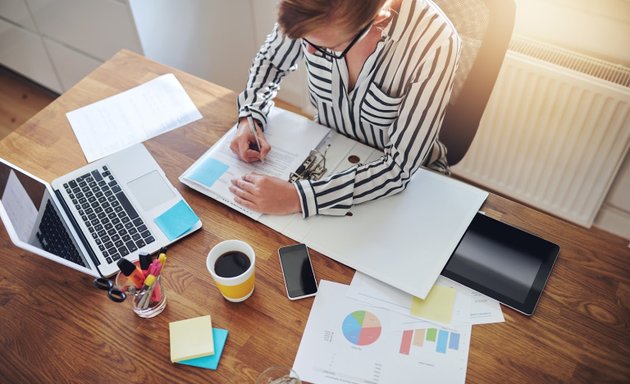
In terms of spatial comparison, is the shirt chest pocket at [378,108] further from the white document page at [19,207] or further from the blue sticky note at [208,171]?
the white document page at [19,207]

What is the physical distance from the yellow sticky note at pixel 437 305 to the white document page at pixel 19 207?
74 cm

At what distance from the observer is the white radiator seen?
5.24 feet

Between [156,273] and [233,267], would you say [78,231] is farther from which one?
[233,267]

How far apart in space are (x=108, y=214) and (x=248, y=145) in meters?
0.34

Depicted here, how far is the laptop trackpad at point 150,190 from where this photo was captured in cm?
116

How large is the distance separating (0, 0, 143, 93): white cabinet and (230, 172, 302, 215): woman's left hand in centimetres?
116

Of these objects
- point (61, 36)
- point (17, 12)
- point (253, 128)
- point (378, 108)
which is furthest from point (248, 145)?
point (17, 12)

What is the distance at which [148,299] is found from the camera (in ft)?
3.14

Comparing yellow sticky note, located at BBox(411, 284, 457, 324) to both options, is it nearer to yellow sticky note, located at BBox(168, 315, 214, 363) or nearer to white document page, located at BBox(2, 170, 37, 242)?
yellow sticky note, located at BBox(168, 315, 214, 363)

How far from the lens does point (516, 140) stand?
1.83 metres

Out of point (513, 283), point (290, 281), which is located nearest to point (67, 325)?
point (290, 281)

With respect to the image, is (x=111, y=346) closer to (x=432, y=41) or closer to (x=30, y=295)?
(x=30, y=295)

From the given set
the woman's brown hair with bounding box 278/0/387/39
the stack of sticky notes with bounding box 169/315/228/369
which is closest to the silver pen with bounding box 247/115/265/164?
the woman's brown hair with bounding box 278/0/387/39

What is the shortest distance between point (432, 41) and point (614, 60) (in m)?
0.87
